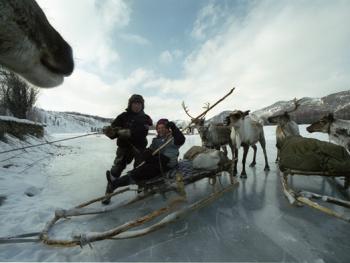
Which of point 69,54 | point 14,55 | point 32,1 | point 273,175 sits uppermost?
point 32,1

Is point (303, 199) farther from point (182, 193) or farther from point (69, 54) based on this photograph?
point (69, 54)

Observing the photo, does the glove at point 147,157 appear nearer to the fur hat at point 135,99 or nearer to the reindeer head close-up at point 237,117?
the fur hat at point 135,99

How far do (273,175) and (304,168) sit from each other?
2.05m

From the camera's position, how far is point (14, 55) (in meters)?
1.81

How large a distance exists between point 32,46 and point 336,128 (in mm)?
5362

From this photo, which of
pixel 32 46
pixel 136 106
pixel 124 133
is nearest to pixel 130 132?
pixel 124 133

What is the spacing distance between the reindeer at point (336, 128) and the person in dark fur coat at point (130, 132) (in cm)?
385

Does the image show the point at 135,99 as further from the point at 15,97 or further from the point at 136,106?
the point at 15,97

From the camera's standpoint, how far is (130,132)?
153 inches

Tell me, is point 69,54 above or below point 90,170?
above

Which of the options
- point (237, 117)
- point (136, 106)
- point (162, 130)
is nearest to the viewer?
point (162, 130)

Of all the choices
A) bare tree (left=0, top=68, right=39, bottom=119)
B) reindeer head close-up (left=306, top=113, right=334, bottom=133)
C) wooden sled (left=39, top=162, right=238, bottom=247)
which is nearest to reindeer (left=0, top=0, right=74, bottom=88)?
wooden sled (left=39, top=162, right=238, bottom=247)

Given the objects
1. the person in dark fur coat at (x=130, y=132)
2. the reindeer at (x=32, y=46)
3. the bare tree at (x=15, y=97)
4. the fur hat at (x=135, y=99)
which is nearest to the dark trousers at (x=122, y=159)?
the person in dark fur coat at (x=130, y=132)

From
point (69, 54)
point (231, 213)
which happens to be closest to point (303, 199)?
point (231, 213)
